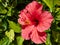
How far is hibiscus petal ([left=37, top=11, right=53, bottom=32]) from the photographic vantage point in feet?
4.36

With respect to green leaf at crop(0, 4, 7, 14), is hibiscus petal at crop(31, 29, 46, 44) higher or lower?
lower

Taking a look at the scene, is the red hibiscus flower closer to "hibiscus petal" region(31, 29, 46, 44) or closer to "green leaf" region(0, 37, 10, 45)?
"hibiscus petal" region(31, 29, 46, 44)

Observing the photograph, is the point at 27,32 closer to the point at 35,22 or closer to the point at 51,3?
the point at 35,22

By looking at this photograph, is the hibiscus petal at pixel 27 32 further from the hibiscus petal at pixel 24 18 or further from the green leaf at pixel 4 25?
the green leaf at pixel 4 25

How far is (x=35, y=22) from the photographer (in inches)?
55.1

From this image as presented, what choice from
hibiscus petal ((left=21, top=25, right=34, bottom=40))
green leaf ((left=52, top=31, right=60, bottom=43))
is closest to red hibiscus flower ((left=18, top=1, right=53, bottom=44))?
hibiscus petal ((left=21, top=25, right=34, bottom=40))

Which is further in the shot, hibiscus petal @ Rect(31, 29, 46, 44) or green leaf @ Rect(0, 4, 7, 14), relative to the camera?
green leaf @ Rect(0, 4, 7, 14)

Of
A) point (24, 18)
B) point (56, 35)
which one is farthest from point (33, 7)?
point (56, 35)

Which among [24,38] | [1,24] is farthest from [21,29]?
[1,24]

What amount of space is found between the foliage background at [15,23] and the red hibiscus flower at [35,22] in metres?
0.07

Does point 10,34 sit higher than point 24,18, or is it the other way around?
point 24,18

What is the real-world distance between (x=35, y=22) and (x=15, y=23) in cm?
13

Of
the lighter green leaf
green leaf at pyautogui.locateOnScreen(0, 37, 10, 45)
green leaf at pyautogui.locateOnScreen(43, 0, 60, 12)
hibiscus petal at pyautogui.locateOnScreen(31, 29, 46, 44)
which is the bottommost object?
green leaf at pyautogui.locateOnScreen(0, 37, 10, 45)

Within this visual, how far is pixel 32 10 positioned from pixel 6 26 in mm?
210
